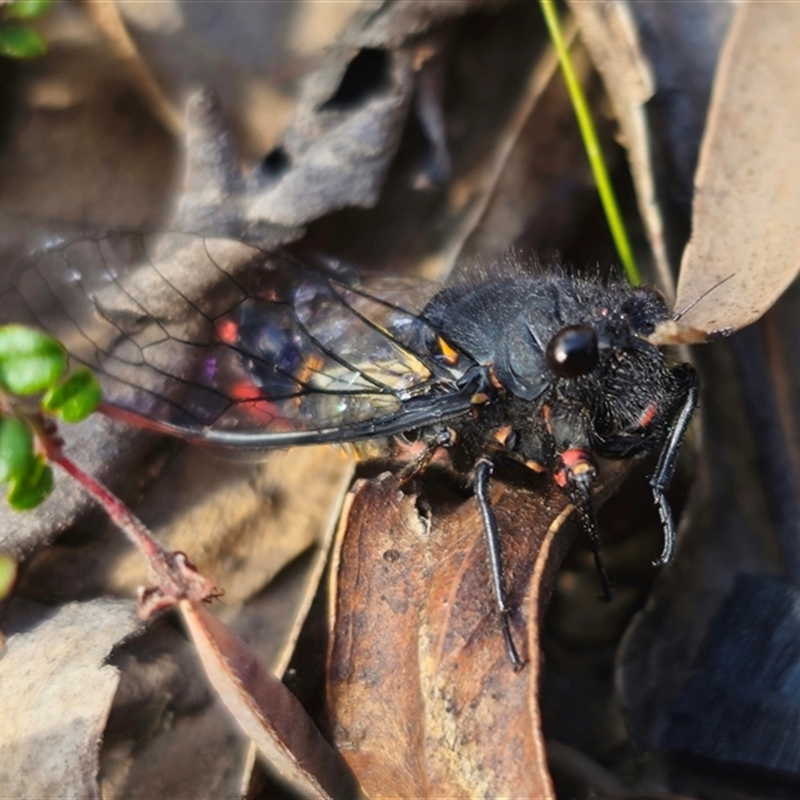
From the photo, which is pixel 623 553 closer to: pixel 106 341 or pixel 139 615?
pixel 139 615

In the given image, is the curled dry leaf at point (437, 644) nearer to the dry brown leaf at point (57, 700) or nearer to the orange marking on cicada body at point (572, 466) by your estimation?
the orange marking on cicada body at point (572, 466)

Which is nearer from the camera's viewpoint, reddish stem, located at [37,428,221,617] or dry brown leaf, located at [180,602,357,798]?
dry brown leaf, located at [180,602,357,798]

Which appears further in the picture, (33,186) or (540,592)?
(33,186)

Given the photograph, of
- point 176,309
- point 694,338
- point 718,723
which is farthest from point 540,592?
point 176,309

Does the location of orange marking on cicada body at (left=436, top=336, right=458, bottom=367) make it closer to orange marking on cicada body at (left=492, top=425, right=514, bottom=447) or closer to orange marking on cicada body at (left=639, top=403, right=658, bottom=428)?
orange marking on cicada body at (left=492, top=425, right=514, bottom=447)

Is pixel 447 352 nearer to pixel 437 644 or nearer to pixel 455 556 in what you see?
pixel 455 556

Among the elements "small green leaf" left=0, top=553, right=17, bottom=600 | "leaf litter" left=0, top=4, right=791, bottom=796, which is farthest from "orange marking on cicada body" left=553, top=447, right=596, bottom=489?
"small green leaf" left=0, top=553, right=17, bottom=600
